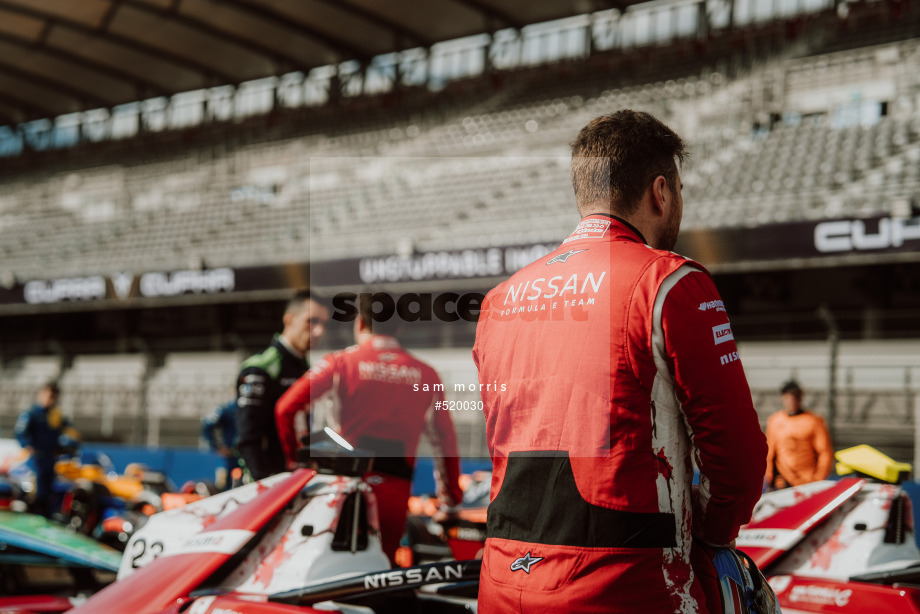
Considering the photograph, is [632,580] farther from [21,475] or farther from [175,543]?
[21,475]

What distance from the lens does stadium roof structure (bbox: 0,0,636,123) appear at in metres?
16.9

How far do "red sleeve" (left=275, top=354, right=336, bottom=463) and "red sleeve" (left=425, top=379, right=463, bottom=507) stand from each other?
430 mm

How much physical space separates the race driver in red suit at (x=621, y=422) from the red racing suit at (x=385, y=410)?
1789mm

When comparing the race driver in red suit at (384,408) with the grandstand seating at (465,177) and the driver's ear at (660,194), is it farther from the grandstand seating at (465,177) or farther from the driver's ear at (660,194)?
the grandstand seating at (465,177)

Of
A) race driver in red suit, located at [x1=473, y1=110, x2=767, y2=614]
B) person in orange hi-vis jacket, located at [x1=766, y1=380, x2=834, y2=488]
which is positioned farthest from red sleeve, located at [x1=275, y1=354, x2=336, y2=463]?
person in orange hi-vis jacket, located at [x1=766, y1=380, x2=834, y2=488]

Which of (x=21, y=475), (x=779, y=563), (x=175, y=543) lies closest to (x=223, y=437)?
(x=21, y=475)

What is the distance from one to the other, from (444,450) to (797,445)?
4.14 meters

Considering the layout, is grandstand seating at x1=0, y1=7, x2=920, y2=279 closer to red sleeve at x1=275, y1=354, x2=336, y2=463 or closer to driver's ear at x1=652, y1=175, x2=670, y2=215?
red sleeve at x1=275, y1=354, x2=336, y2=463

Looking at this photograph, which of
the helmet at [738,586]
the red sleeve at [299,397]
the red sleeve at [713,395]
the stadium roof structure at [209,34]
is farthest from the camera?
the stadium roof structure at [209,34]

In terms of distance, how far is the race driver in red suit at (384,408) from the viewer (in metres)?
3.43

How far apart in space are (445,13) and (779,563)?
1572 centimetres

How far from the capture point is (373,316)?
138 inches

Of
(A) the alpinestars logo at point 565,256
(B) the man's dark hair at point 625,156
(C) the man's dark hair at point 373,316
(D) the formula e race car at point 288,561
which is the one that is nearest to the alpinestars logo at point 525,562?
(A) the alpinestars logo at point 565,256

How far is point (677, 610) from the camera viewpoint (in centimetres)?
146
